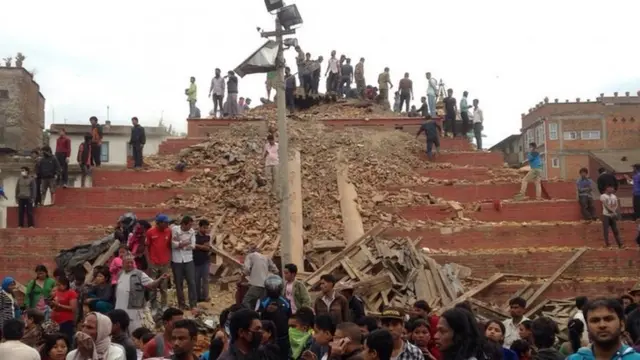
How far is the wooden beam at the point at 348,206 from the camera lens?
1914 cm

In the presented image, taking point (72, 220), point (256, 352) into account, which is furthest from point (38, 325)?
point (72, 220)

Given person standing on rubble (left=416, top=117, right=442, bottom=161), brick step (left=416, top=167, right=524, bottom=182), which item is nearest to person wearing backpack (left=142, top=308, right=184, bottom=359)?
brick step (left=416, top=167, right=524, bottom=182)

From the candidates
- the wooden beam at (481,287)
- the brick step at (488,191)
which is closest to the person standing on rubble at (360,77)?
the brick step at (488,191)

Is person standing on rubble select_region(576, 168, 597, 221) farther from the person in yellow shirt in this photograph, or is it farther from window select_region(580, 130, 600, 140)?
window select_region(580, 130, 600, 140)

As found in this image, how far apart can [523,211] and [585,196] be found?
1.54 meters

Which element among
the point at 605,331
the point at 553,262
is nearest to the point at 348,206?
the point at 553,262

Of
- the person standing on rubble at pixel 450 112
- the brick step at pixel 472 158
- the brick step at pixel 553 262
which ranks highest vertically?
the person standing on rubble at pixel 450 112

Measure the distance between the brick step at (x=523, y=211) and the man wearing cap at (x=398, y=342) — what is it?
44.5 feet

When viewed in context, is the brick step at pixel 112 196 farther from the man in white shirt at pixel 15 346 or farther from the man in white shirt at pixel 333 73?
the man in white shirt at pixel 15 346

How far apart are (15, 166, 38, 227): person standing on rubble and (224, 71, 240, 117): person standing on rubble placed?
27.3ft

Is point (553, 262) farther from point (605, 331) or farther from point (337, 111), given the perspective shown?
point (605, 331)

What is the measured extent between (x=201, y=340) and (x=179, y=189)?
41.6ft

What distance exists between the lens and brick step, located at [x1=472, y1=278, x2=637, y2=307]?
16736 millimetres

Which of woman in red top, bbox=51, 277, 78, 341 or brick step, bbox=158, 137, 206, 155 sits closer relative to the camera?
woman in red top, bbox=51, 277, 78, 341
